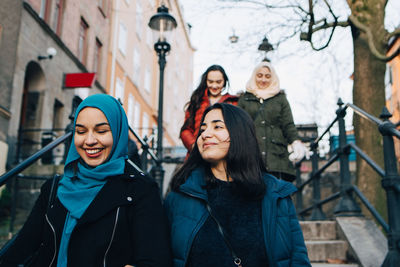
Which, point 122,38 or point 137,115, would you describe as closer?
point 122,38

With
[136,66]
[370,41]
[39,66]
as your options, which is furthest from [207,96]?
[136,66]

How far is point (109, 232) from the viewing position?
2.12 m

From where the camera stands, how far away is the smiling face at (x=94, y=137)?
2.30 m

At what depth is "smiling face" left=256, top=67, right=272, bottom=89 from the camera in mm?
4691

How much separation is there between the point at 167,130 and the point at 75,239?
35.6 meters

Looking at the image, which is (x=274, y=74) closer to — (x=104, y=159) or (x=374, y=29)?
(x=104, y=159)

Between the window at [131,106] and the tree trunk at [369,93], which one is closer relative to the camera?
the tree trunk at [369,93]

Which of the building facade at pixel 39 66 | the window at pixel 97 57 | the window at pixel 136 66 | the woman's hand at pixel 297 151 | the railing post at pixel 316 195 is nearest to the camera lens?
the woman's hand at pixel 297 151

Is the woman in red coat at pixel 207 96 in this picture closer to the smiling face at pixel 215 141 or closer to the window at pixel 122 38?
the smiling face at pixel 215 141

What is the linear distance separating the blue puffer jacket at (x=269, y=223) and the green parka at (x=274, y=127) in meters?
1.85

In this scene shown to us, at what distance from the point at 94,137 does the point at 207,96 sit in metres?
2.55

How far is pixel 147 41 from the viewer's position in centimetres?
2945

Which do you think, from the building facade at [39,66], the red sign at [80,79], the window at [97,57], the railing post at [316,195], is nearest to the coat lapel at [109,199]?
the railing post at [316,195]

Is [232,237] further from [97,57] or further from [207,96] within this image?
[97,57]
